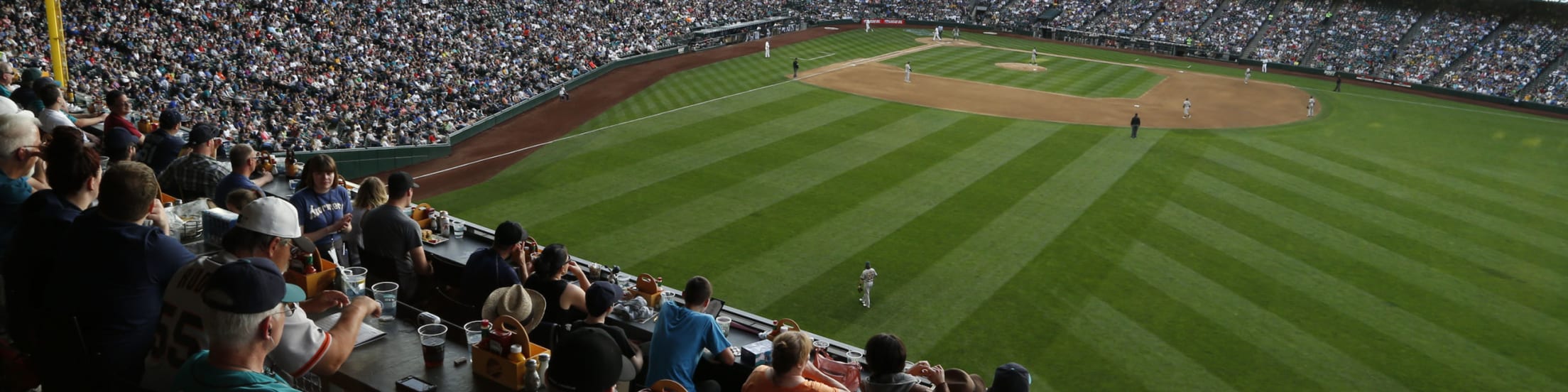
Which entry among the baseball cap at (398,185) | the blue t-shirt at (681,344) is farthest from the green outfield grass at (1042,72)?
the blue t-shirt at (681,344)

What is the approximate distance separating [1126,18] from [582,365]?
6742 cm

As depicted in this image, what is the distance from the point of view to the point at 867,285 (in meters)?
17.6

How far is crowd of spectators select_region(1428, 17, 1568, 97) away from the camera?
48.9m

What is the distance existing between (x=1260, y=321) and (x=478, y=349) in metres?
15.8

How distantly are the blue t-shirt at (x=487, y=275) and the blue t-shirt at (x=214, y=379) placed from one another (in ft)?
13.3

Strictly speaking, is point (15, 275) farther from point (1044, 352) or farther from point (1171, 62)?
point (1171, 62)

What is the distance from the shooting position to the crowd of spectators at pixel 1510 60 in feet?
161

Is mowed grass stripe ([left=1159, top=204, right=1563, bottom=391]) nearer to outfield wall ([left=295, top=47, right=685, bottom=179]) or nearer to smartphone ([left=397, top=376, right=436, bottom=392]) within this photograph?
smartphone ([left=397, top=376, right=436, bottom=392])

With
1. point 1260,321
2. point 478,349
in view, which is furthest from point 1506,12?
point 478,349

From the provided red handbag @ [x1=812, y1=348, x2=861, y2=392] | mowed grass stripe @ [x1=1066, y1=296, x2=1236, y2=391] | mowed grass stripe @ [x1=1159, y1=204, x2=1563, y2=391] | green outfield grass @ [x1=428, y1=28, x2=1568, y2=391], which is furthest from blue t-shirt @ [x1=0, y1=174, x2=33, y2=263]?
mowed grass stripe @ [x1=1159, y1=204, x2=1563, y2=391]

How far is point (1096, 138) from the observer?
3378cm

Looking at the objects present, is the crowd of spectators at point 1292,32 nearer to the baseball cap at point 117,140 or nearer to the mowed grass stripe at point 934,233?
the mowed grass stripe at point 934,233

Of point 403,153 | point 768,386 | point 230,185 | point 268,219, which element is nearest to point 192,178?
point 230,185

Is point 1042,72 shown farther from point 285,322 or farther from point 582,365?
point 285,322
